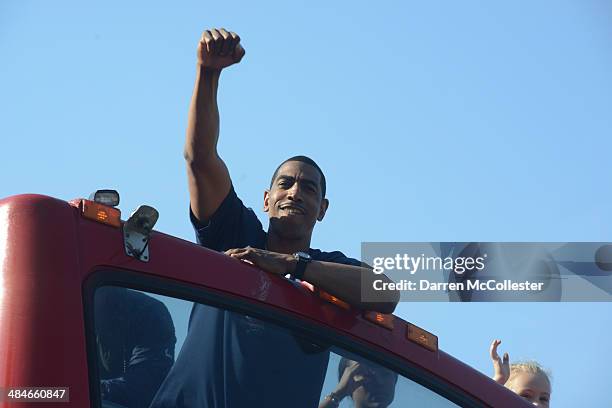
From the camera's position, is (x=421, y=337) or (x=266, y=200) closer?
(x=421, y=337)

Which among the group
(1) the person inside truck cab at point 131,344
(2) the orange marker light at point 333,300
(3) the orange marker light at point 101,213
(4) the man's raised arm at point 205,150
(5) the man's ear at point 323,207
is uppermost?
(5) the man's ear at point 323,207

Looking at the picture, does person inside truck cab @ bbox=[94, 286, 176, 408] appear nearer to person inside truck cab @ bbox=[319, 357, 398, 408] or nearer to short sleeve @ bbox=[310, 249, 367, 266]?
person inside truck cab @ bbox=[319, 357, 398, 408]

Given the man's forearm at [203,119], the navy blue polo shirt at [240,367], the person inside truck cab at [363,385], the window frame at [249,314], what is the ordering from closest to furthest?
the window frame at [249,314] < the navy blue polo shirt at [240,367] < the person inside truck cab at [363,385] < the man's forearm at [203,119]

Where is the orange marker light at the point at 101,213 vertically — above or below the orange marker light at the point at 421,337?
above

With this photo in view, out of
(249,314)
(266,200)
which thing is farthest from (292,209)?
(249,314)

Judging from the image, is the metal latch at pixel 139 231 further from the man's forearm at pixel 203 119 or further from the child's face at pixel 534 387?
the child's face at pixel 534 387

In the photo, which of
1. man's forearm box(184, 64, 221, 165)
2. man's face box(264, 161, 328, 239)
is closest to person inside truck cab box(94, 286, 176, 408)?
man's forearm box(184, 64, 221, 165)

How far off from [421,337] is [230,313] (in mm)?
645

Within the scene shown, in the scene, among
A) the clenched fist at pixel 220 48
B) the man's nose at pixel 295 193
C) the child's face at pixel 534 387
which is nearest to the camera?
the clenched fist at pixel 220 48

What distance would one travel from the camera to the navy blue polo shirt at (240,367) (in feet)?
9.07

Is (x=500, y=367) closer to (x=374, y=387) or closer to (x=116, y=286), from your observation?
(x=374, y=387)

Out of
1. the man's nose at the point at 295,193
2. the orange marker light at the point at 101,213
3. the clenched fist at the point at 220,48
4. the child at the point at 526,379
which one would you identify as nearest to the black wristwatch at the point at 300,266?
the orange marker light at the point at 101,213

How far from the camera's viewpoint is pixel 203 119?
4.03 m

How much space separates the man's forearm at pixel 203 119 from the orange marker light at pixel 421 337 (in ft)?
3.74
